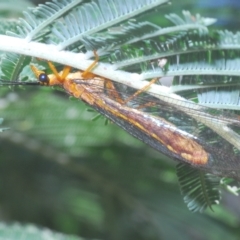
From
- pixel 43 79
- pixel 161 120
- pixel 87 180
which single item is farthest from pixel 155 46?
pixel 87 180

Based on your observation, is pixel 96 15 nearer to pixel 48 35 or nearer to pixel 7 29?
pixel 48 35

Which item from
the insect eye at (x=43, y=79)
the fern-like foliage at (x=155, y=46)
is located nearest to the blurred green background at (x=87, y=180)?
the insect eye at (x=43, y=79)

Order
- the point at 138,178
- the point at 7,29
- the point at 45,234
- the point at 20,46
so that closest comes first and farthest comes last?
the point at 20,46
the point at 7,29
the point at 45,234
the point at 138,178

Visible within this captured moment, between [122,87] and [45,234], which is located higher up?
[122,87]

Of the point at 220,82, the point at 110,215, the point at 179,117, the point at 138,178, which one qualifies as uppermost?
the point at 220,82

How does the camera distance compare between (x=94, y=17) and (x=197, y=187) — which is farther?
(x=197, y=187)

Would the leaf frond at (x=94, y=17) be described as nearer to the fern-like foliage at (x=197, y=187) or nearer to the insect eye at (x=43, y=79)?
the insect eye at (x=43, y=79)

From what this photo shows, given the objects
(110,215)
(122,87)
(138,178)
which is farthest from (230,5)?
(122,87)

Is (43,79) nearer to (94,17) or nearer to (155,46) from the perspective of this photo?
(94,17)

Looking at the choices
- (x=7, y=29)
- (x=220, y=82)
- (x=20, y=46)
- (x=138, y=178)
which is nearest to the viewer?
(x=220, y=82)
